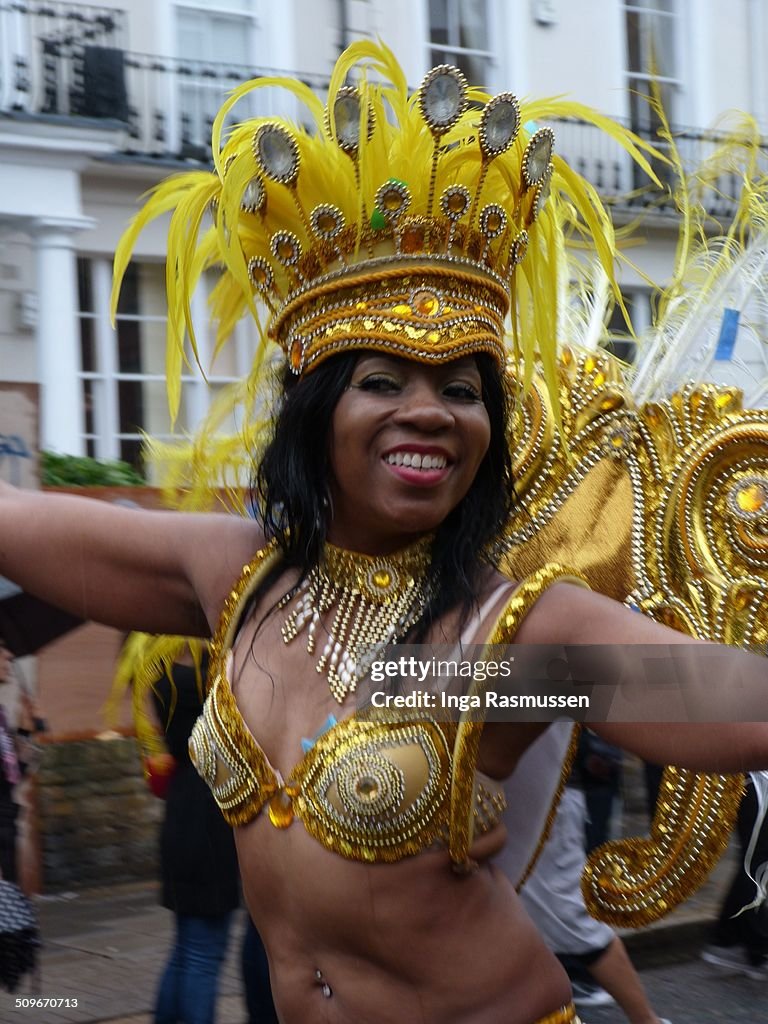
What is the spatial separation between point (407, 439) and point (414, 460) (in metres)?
0.03

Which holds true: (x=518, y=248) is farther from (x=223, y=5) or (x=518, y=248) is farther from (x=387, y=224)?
(x=223, y=5)

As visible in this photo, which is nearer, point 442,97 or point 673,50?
point 442,97

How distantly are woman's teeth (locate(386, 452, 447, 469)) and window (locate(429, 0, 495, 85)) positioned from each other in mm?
10558

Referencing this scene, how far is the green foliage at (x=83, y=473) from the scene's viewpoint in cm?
810

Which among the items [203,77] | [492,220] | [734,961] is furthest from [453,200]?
[203,77]

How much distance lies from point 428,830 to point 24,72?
9022 mm

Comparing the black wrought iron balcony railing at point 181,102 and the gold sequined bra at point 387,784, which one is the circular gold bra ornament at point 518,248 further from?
the black wrought iron balcony railing at point 181,102

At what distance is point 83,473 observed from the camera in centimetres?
820

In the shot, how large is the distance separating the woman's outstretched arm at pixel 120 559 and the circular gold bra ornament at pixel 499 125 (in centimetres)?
70

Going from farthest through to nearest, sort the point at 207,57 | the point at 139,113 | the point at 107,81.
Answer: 1. the point at 207,57
2. the point at 139,113
3. the point at 107,81

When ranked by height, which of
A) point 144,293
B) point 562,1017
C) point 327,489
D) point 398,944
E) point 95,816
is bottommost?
point 95,816

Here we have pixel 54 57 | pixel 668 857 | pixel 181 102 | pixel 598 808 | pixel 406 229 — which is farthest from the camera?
pixel 181 102

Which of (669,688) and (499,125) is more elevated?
(499,125)

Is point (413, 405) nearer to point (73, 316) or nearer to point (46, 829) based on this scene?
point (46, 829)
